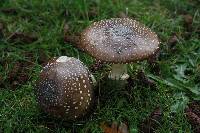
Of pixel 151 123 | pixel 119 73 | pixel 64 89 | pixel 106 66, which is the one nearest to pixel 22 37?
pixel 106 66

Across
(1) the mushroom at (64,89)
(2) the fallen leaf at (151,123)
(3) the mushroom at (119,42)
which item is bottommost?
(2) the fallen leaf at (151,123)

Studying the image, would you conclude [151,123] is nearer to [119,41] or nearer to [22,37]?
[119,41]

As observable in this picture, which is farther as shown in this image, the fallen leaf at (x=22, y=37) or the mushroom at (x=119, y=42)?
the fallen leaf at (x=22, y=37)

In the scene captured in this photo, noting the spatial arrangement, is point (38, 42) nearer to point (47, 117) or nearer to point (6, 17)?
point (6, 17)

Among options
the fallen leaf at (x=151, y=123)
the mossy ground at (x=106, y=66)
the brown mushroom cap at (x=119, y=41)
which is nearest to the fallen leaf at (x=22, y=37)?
the mossy ground at (x=106, y=66)

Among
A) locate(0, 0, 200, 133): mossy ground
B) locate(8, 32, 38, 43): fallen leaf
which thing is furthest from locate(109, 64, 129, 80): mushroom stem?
locate(8, 32, 38, 43): fallen leaf

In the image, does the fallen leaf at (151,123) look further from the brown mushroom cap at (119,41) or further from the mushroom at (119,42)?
the brown mushroom cap at (119,41)

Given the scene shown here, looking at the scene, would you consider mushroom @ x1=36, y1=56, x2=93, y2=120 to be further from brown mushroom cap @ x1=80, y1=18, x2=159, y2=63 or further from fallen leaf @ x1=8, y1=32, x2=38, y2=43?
fallen leaf @ x1=8, y1=32, x2=38, y2=43

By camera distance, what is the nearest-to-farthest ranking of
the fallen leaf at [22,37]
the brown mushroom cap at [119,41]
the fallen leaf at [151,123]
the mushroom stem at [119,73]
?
the brown mushroom cap at [119,41] → the fallen leaf at [151,123] → the mushroom stem at [119,73] → the fallen leaf at [22,37]
